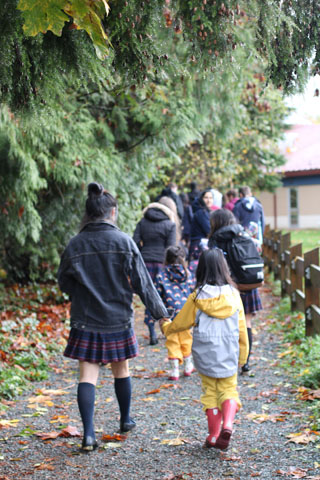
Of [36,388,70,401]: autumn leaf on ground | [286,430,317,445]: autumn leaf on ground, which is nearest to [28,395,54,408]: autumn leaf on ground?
[36,388,70,401]: autumn leaf on ground

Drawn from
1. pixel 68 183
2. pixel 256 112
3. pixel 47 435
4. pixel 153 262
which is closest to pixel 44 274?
pixel 68 183

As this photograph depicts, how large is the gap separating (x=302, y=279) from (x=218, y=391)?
5276mm

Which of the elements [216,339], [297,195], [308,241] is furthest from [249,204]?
[297,195]

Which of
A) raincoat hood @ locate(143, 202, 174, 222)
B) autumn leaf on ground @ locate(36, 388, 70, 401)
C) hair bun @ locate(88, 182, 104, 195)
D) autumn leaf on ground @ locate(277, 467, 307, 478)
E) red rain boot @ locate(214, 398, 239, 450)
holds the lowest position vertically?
autumn leaf on ground @ locate(36, 388, 70, 401)

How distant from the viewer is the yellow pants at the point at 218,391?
4664 millimetres

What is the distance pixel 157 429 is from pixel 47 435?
93cm

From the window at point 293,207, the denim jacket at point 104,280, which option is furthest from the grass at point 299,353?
the window at point 293,207

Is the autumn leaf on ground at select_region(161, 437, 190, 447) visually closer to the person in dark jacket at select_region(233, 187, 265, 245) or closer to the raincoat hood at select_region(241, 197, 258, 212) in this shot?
the person in dark jacket at select_region(233, 187, 265, 245)

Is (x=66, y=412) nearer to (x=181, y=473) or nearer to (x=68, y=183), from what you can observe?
(x=181, y=473)

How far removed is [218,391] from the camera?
4.72 m

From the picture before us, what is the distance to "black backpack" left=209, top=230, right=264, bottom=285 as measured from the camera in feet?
20.6

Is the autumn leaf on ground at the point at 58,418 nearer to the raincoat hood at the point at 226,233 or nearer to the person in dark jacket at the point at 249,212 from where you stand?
the raincoat hood at the point at 226,233

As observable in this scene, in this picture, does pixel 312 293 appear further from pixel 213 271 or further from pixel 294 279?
pixel 213 271

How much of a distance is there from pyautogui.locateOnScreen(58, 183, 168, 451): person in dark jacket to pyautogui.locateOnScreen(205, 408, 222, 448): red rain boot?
756 mm
